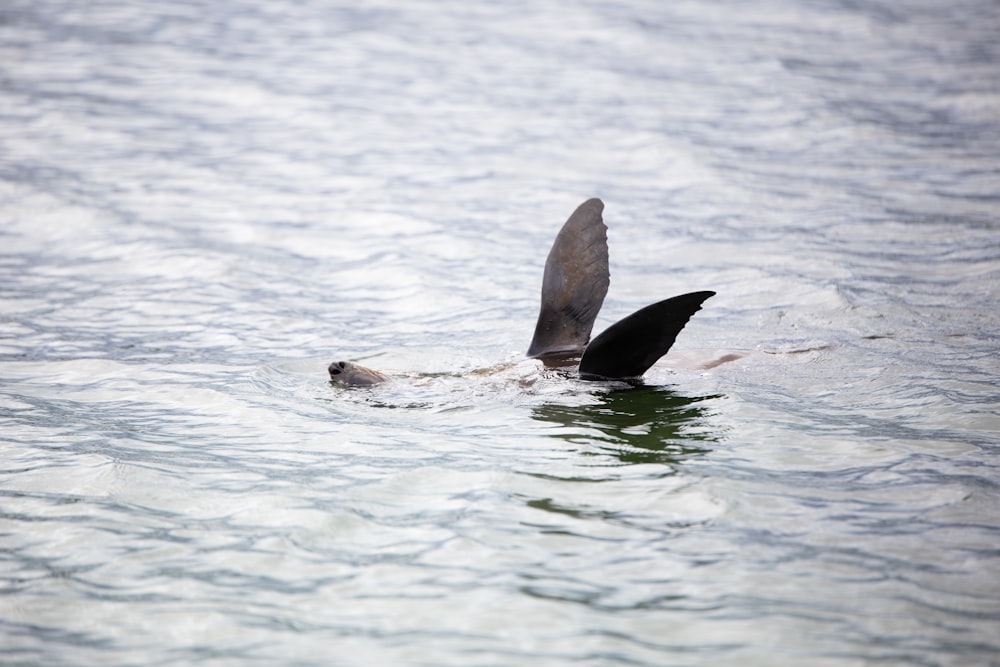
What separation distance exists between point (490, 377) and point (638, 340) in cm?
79

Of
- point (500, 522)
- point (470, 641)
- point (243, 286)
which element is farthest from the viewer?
point (243, 286)

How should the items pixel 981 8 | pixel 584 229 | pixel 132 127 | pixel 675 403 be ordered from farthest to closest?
pixel 981 8 < pixel 132 127 < pixel 584 229 < pixel 675 403

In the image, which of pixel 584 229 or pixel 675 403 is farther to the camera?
pixel 584 229

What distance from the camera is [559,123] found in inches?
518

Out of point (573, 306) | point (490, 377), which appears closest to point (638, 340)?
point (573, 306)

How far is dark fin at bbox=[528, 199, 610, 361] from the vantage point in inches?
226

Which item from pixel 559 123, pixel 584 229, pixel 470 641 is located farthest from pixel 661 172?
pixel 470 641

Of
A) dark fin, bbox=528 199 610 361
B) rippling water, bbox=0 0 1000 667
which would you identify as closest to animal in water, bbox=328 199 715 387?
dark fin, bbox=528 199 610 361

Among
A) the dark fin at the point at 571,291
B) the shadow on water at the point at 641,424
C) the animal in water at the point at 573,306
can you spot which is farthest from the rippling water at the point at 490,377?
the dark fin at the point at 571,291

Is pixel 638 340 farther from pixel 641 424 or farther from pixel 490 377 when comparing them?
pixel 490 377

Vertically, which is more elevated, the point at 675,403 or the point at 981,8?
the point at 981,8

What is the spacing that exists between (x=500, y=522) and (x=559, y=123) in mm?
9475

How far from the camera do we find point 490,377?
5617 millimetres

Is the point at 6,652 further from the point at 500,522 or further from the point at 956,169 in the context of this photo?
the point at 956,169
